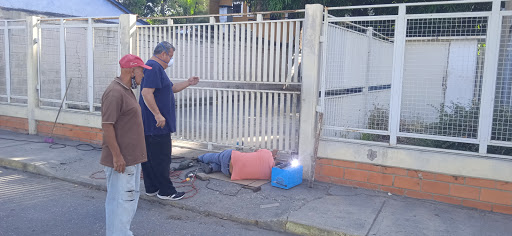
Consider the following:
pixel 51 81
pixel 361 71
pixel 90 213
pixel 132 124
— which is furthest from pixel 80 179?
pixel 361 71

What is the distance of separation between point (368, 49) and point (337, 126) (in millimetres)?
2067

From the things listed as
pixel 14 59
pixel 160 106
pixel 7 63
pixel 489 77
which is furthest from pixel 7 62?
pixel 489 77

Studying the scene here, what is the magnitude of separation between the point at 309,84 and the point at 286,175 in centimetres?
134

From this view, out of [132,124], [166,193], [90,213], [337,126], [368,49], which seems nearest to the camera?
[132,124]

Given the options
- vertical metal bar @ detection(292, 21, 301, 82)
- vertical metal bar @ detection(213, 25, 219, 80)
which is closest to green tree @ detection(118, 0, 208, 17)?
vertical metal bar @ detection(213, 25, 219, 80)

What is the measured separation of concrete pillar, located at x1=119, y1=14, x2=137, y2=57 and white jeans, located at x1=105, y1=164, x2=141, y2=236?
4333mm

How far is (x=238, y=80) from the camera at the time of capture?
21.8 ft

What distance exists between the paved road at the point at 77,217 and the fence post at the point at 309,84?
1.68 metres

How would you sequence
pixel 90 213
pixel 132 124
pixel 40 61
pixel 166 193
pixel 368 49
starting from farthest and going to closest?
pixel 40 61
pixel 368 49
pixel 166 193
pixel 90 213
pixel 132 124

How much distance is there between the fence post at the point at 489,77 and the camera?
4.64m

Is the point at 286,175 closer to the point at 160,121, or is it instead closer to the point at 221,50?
the point at 160,121

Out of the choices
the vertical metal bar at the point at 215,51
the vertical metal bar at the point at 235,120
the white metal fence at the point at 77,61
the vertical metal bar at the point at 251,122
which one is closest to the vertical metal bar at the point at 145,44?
the white metal fence at the point at 77,61

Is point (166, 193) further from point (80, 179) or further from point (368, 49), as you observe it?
point (368, 49)

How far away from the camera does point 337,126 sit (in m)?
5.93
